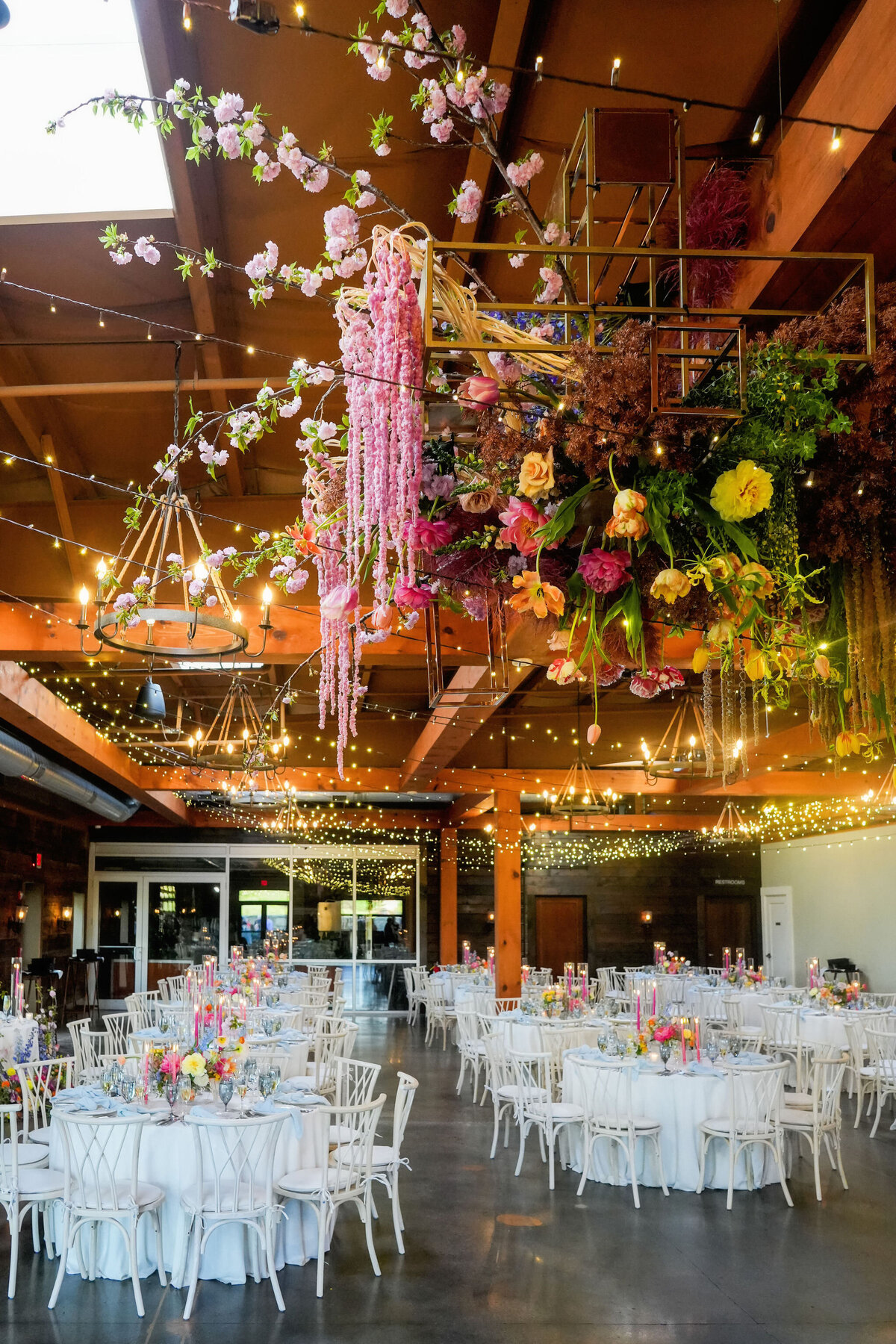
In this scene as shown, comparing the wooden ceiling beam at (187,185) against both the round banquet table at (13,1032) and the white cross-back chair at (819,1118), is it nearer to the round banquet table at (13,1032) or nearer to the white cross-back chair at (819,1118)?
the white cross-back chair at (819,1118)

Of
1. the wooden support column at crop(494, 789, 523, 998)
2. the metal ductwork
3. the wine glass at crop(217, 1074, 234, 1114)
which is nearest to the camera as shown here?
the wine glass at crop(217, 1074, 234, 1114)

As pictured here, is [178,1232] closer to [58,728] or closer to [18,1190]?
[18,1190]

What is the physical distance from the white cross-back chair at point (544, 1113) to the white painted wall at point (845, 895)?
26.7ft

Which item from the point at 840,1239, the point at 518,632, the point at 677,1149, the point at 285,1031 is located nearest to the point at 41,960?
the point at 285,1031

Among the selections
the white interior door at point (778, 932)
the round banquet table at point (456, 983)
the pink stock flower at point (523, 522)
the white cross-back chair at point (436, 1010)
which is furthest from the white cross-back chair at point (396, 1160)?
the white interior door at point (778, 932)

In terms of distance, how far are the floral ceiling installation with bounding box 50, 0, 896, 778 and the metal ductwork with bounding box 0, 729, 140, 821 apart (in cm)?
844

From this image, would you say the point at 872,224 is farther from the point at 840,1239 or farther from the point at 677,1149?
the point at 677,1149

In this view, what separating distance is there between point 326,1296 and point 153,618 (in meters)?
3.40

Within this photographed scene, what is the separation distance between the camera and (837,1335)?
4816 millimetres

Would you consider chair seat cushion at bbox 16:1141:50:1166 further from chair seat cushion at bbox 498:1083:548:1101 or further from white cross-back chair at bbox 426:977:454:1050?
white cross-back chair at bbox 426:977:454:1050

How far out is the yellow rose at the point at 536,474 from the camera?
1.86 m

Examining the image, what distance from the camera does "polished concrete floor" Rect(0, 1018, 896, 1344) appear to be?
191 inches

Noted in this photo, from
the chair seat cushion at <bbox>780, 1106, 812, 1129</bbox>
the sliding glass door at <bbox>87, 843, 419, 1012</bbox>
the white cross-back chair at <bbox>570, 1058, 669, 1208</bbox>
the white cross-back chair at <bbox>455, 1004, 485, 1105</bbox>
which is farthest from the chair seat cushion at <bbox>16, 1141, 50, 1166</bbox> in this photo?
A: the sliding glass door at <bbox>87, 843, 419, 1012</bbox>

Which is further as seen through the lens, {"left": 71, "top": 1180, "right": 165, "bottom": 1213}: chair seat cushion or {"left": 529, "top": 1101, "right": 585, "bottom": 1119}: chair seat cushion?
{"left": 529, "top": 1101, "right": 585, "bottom": 1119}: chair seat cushion
